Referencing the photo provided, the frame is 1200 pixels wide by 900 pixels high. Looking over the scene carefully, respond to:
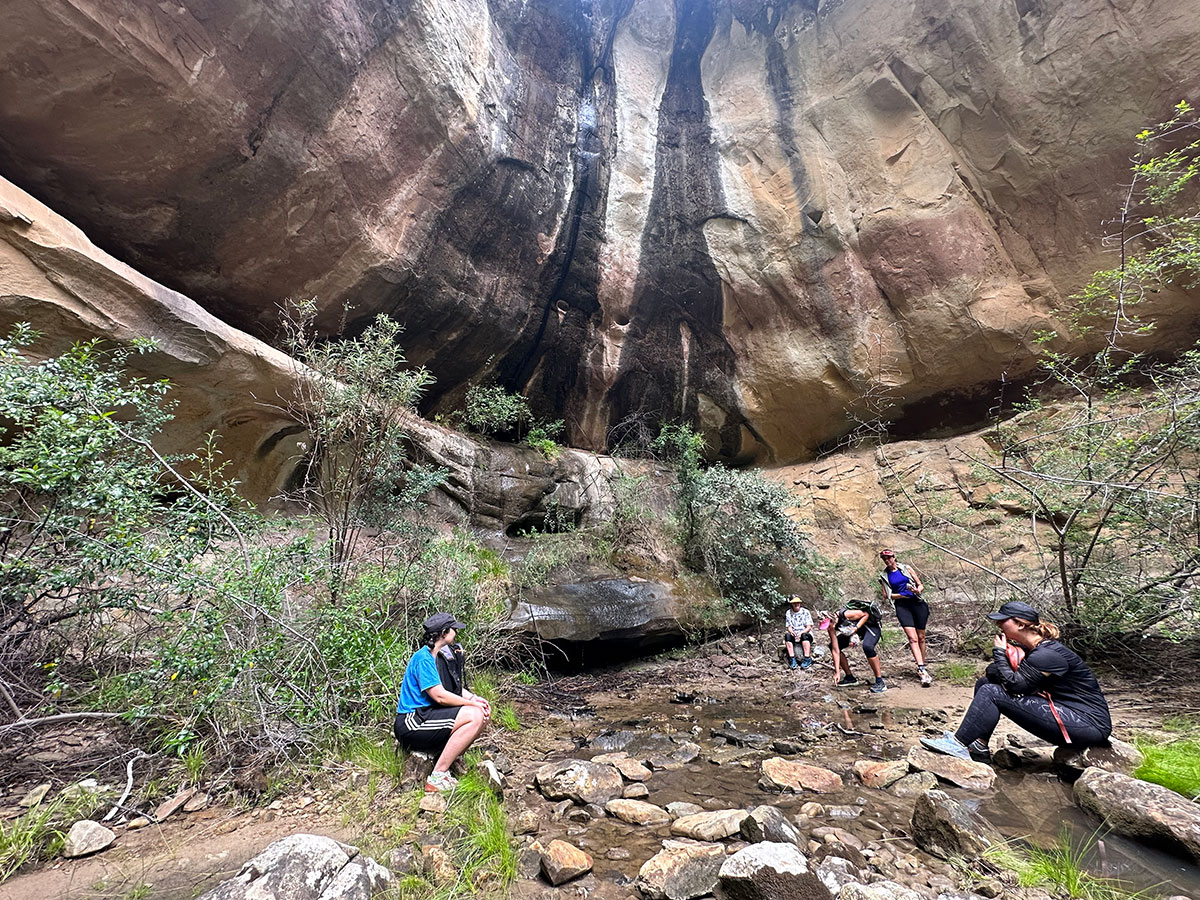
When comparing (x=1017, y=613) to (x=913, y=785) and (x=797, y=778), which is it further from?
(x=797, y=778)

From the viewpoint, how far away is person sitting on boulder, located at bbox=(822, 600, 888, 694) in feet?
18.7

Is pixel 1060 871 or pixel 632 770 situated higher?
pixel 1060 871

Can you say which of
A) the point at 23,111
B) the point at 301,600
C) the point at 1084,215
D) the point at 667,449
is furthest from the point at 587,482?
the point at 1084,215

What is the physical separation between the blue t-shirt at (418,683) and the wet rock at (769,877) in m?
2.11

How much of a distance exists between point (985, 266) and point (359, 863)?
42.4ft

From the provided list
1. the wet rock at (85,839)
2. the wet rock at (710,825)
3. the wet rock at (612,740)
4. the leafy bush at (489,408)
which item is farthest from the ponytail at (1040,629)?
the leafy bush at (489,408)

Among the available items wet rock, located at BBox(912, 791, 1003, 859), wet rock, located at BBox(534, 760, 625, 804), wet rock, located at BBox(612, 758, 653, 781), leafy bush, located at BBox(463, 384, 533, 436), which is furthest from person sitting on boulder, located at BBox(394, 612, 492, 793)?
leafy bush, located at BBox(463, 384, 533, 436)

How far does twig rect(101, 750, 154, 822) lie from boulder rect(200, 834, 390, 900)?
1337 millimetres

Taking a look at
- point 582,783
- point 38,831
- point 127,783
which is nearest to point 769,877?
point 582,783

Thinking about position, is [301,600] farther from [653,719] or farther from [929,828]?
[929,828]

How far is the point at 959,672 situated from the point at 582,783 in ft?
16.9

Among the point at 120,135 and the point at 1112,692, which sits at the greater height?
the point at 120,135

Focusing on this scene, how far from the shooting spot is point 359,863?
6.79 ft

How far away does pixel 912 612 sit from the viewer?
19.4 feet
